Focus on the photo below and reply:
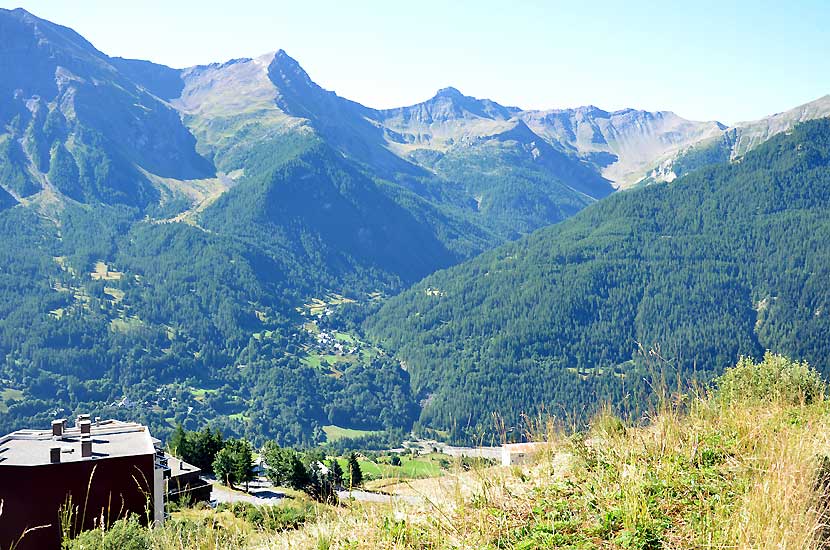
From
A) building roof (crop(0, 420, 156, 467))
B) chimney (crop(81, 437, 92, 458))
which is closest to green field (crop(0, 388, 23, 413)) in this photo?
building roof (crop(0, 420, 156, 467))

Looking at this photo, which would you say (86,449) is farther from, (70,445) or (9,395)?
(9,395)

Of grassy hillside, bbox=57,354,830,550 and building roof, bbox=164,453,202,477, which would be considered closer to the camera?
grassy hillside, bbox=57,354,830,550

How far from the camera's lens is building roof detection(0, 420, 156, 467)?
27672 millimetres

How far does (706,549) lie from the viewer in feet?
16.3

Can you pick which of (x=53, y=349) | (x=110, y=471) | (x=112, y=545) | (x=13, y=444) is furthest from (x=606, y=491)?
(x=53, y=349)

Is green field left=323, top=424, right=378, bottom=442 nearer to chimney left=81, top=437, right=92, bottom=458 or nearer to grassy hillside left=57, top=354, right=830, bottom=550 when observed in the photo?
chimney left=81, top=437, right=92, bottom=458

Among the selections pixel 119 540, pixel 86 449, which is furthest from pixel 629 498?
pixel 86 449

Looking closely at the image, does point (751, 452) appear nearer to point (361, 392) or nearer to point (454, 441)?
point (454, 441)

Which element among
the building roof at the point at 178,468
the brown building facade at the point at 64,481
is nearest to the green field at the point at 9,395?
the building roof at the point at 178,468

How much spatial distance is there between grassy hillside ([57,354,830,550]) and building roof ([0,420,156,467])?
24038mm

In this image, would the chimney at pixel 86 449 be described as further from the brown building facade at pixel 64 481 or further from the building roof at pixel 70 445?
the building roof at pixel 70 445

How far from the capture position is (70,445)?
97.6 feet

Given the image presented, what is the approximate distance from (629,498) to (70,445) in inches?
1179

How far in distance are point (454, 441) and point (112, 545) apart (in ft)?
500
